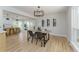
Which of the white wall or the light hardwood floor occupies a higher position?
the white wall

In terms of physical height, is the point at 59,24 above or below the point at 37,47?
above

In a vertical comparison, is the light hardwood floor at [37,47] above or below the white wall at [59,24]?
below

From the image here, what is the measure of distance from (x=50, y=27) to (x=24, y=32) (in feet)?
9.00

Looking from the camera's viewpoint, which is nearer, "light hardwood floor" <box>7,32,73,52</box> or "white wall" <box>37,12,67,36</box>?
"light hardwood floor" <box>7,32,73,52</box>

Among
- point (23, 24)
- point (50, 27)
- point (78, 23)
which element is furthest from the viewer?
point (23, 24)

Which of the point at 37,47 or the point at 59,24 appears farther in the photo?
the point at 59,24

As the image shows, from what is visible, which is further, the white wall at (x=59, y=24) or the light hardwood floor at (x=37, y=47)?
the white wall at (x=59, y=24)
